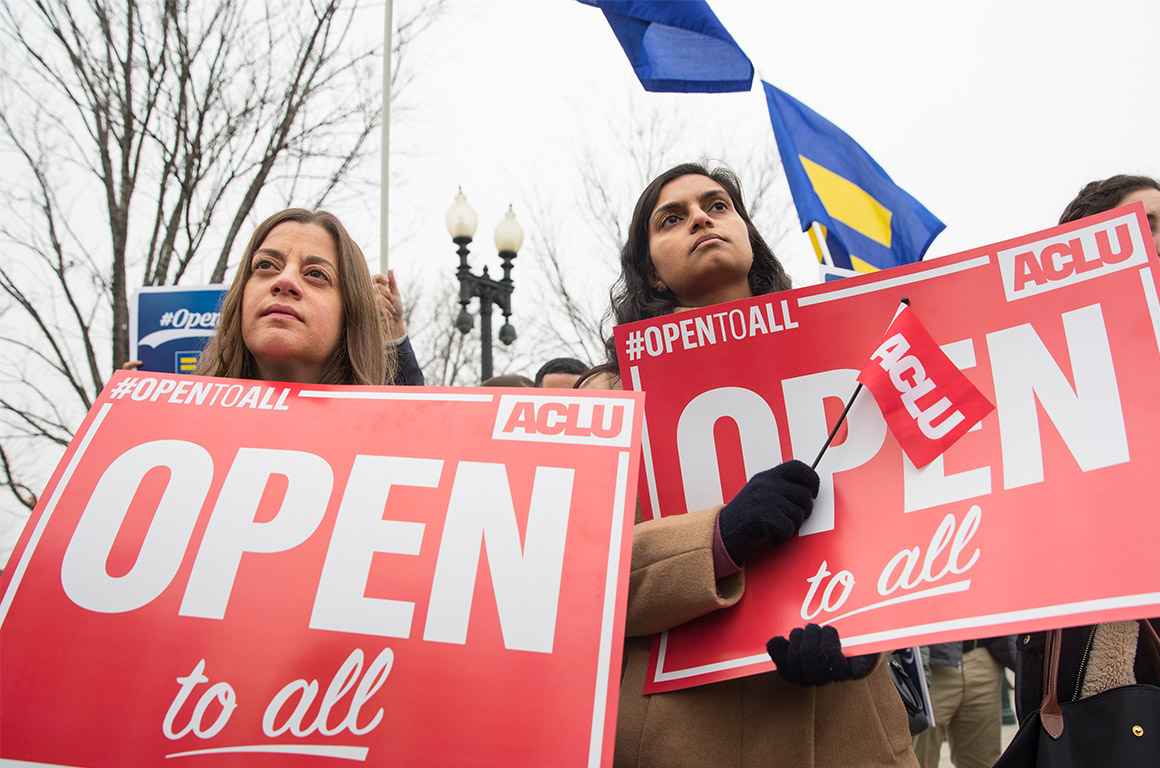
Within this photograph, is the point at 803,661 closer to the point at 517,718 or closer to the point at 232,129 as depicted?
the point at 517,718

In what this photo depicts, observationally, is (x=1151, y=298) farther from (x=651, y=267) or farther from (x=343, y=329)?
(x=343, y=329)

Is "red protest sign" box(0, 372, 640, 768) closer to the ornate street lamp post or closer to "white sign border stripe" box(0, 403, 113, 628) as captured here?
"white sign border stripe" box(0, 403, 113, 628)

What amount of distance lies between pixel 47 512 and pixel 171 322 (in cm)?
315

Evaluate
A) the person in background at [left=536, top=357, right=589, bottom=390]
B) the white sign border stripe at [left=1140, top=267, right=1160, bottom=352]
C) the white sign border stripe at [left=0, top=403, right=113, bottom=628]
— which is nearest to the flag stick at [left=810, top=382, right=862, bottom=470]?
the white sign border stripe at [left=1140, top=267, right=1160, bottom=352]

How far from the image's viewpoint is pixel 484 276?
1077cm

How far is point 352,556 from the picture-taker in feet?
4.93

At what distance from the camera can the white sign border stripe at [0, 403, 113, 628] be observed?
148 centimetres

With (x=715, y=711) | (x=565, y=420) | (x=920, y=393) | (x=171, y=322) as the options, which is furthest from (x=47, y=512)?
(x=171, y=322)

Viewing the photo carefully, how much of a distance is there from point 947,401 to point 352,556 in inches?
46.5

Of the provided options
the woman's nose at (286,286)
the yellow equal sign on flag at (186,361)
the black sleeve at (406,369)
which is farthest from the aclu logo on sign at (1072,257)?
the yellow equal sign on flag at (186,361)

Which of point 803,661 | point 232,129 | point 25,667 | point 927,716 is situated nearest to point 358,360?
point 25,667

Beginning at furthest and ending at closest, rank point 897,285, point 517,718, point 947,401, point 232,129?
point 232,129, point 897,285, point 947,401, point 517,718

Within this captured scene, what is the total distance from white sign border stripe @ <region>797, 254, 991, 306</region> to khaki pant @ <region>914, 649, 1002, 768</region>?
11.7ft

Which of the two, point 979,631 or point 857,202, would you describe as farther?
point 857,202
